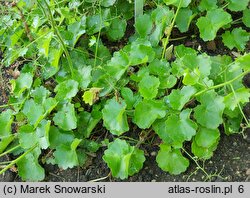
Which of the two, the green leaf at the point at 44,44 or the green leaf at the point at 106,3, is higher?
the green leaf at the point at 44,44

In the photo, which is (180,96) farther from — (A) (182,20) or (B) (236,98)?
(A) (182,20)

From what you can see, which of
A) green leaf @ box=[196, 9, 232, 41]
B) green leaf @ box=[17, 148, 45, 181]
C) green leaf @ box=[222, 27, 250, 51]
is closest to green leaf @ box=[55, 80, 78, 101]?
green leaf @ box=[17, 148, 45, 181]

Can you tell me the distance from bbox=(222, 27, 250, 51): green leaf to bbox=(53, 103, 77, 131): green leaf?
693 mm

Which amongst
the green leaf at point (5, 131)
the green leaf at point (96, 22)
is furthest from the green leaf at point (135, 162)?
the green leaf at point (96, 22)

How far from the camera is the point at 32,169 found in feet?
5.68

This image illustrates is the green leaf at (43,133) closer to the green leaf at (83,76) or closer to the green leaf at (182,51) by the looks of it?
the green leaf at (83,76)

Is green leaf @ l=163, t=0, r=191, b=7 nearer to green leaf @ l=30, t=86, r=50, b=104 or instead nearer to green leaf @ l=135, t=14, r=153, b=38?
green leaf @ l=135, t=14, r=153, b=38


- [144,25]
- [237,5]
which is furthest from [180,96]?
[237,5]

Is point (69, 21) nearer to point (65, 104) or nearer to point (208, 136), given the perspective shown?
point (65, 104)

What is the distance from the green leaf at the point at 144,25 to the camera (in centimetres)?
196

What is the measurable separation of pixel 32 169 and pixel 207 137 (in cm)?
63

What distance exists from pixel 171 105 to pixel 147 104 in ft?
0.27

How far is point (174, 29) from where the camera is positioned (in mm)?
2080

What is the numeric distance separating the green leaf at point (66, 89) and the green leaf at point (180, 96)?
356 millimetres
